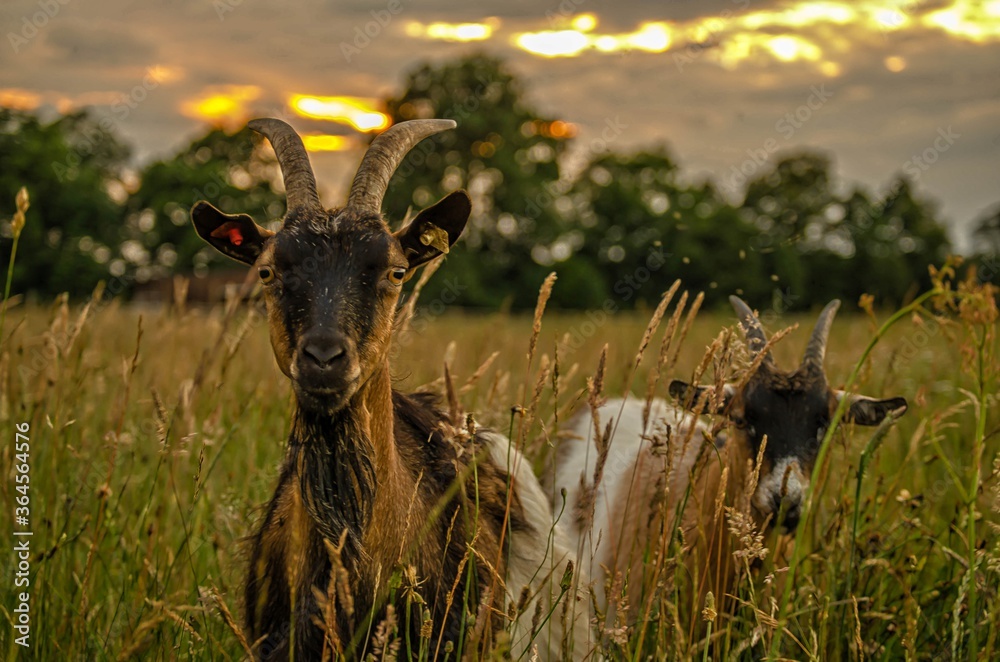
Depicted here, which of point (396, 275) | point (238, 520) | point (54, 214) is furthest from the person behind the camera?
point (54, 214)

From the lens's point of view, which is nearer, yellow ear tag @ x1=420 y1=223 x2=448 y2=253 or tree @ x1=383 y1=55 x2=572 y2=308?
yellow ear tag @ x1=420 y1=223 x2=448 y2=253

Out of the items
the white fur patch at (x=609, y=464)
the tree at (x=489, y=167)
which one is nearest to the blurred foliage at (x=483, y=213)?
the tree at (x=489, y=167)

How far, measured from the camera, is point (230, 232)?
289 cm

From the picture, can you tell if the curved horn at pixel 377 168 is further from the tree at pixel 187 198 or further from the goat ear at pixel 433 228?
the tree at pixel 187 198

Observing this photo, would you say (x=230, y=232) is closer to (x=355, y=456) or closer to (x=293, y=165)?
(x=293, y=165)

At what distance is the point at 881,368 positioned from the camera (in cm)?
759

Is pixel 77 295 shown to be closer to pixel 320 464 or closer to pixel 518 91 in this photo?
pixel 518 91

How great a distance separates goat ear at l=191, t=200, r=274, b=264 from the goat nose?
0.79 m

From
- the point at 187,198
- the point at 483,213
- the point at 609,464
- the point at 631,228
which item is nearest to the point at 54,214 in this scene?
the point at 187,198

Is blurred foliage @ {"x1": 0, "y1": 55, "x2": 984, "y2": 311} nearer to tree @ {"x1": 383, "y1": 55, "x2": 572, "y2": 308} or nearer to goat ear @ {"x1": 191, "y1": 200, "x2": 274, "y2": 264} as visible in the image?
tree @ {"x1": 383, "y1": 55, "x2": 572, "y2": 308}

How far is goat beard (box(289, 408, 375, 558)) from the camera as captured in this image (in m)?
2.30

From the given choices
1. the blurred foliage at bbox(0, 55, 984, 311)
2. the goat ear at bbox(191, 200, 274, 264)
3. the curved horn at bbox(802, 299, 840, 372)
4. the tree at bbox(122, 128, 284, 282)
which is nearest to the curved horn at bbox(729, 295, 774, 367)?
the curved horn at bbox(802, 299, 840, 372)

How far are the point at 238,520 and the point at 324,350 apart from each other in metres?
1.41

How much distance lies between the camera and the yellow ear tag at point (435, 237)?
271cm
